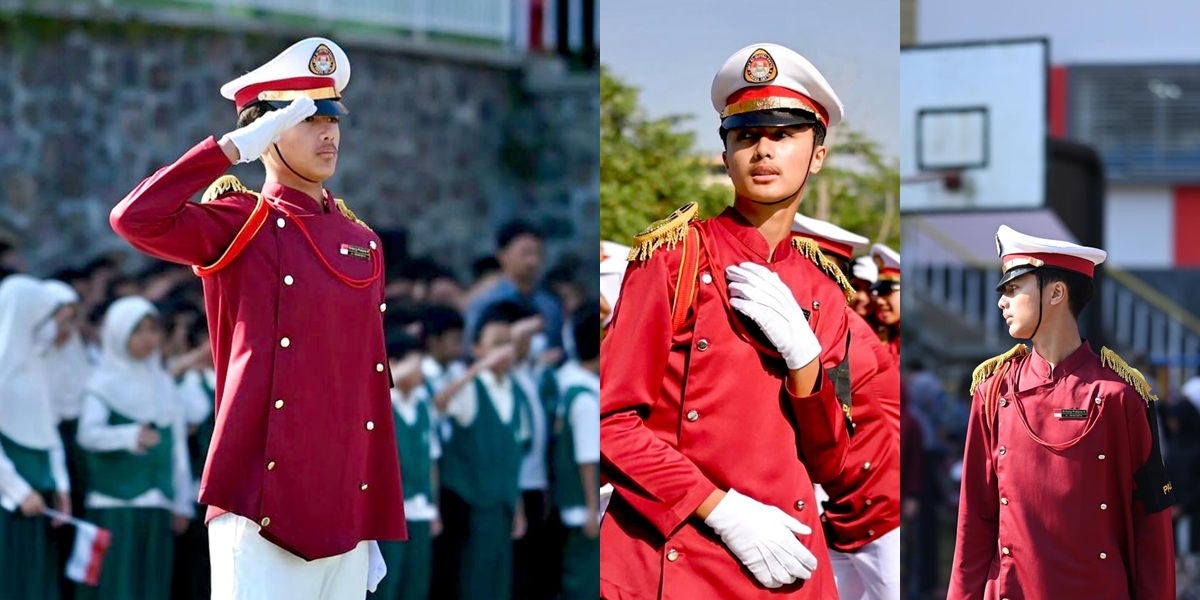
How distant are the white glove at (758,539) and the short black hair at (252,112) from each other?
117cm

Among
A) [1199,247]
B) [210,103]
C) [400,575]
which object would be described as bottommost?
[400,575]

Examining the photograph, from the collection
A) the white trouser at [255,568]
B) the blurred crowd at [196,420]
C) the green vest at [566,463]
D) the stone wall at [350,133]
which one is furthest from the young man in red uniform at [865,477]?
the stone wall at [350,133]

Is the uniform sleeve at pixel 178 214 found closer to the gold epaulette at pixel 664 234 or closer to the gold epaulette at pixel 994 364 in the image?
the gold epaulette at pixel 664 234

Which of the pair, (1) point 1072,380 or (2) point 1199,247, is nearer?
(1) point 1072,380

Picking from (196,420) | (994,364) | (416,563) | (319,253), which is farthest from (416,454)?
(319,253)

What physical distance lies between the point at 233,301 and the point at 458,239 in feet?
40.4

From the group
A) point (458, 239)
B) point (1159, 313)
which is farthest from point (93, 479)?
point (1159, 313)

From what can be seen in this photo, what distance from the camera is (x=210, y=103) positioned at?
14086 millimetres

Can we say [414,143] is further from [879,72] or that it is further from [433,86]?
[879,72]

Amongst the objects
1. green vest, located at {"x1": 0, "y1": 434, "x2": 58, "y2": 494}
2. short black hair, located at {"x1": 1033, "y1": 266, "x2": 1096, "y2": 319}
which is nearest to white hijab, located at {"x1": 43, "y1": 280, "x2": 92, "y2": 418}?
green vest, located at {"x1": 0, "y1": 434, "x2": 58, "y2": 494}

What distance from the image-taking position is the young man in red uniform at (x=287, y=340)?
10.5 ft

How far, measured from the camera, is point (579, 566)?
9664 mm

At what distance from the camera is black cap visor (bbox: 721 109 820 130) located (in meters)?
3.60

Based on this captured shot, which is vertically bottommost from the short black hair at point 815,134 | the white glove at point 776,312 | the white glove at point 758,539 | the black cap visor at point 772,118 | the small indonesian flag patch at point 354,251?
the white glove at point 758,539
